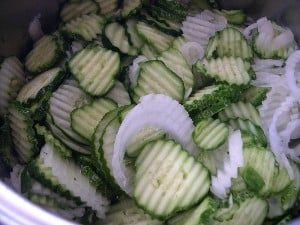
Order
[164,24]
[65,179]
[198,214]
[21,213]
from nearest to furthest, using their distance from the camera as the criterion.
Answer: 1. [21,213]
2. [198,214]
3. [65,179]
4. [164,24]

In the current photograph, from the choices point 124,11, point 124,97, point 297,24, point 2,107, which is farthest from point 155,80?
point 297,24

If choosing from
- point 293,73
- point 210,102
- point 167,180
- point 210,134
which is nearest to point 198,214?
point 167,180

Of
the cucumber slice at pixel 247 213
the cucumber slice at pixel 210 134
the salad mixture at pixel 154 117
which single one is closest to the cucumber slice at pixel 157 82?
the salad mixture at pixel 154 117

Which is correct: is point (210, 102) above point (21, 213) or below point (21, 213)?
below

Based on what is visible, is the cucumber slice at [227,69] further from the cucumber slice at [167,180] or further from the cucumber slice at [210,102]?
the cucumber slice at [167,180]

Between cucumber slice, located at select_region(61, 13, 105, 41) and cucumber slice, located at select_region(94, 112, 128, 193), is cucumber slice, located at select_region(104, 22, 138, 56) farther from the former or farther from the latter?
cucumber slice, located at select_region(94, 112, 128, 193)

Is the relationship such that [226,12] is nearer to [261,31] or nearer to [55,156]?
[261,31]

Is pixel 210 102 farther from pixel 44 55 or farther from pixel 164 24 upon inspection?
pixel 44 55
